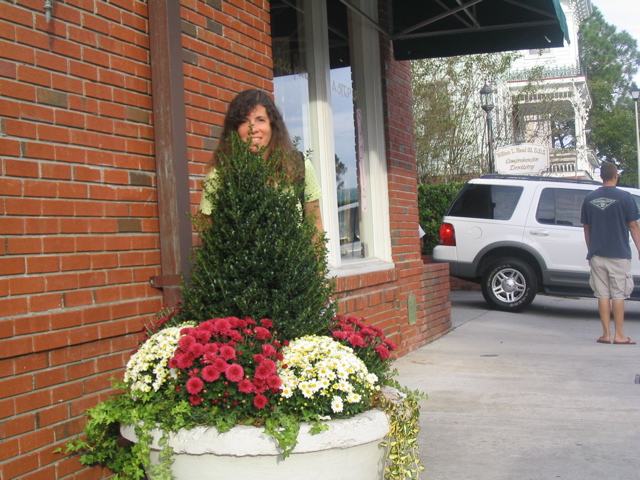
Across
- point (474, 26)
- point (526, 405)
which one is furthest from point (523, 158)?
point (526, 405)

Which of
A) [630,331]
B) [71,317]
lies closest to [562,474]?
[71,317]

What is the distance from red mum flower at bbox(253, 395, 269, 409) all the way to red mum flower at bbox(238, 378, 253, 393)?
0.04m

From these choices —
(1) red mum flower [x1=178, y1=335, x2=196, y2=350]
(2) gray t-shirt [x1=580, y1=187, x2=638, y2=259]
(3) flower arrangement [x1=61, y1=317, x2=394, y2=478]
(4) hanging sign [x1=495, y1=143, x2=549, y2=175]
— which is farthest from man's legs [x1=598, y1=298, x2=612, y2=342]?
(4) hanging sign [x1=495, y1=143, x2=549, y2=175]

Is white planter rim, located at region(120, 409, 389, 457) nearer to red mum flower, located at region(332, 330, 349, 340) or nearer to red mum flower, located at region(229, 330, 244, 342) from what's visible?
red mum flower, located at region(229, 330, 244, 342)

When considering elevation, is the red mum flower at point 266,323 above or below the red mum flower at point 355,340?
above

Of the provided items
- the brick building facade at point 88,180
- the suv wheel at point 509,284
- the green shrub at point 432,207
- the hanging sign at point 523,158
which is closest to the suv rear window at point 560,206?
the suv wheel at point 509,284

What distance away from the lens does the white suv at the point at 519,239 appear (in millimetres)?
10984

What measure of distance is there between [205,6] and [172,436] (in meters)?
2.48

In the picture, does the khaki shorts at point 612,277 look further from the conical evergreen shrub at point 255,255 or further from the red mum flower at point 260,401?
the red mum flower at point 260,401

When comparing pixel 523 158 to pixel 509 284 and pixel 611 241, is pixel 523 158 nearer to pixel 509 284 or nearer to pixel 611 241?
pixel 509 284

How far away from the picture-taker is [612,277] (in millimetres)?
8148

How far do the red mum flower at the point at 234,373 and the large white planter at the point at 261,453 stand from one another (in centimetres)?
18

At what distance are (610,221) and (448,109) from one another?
12429 millimetres

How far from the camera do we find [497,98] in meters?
24.3
